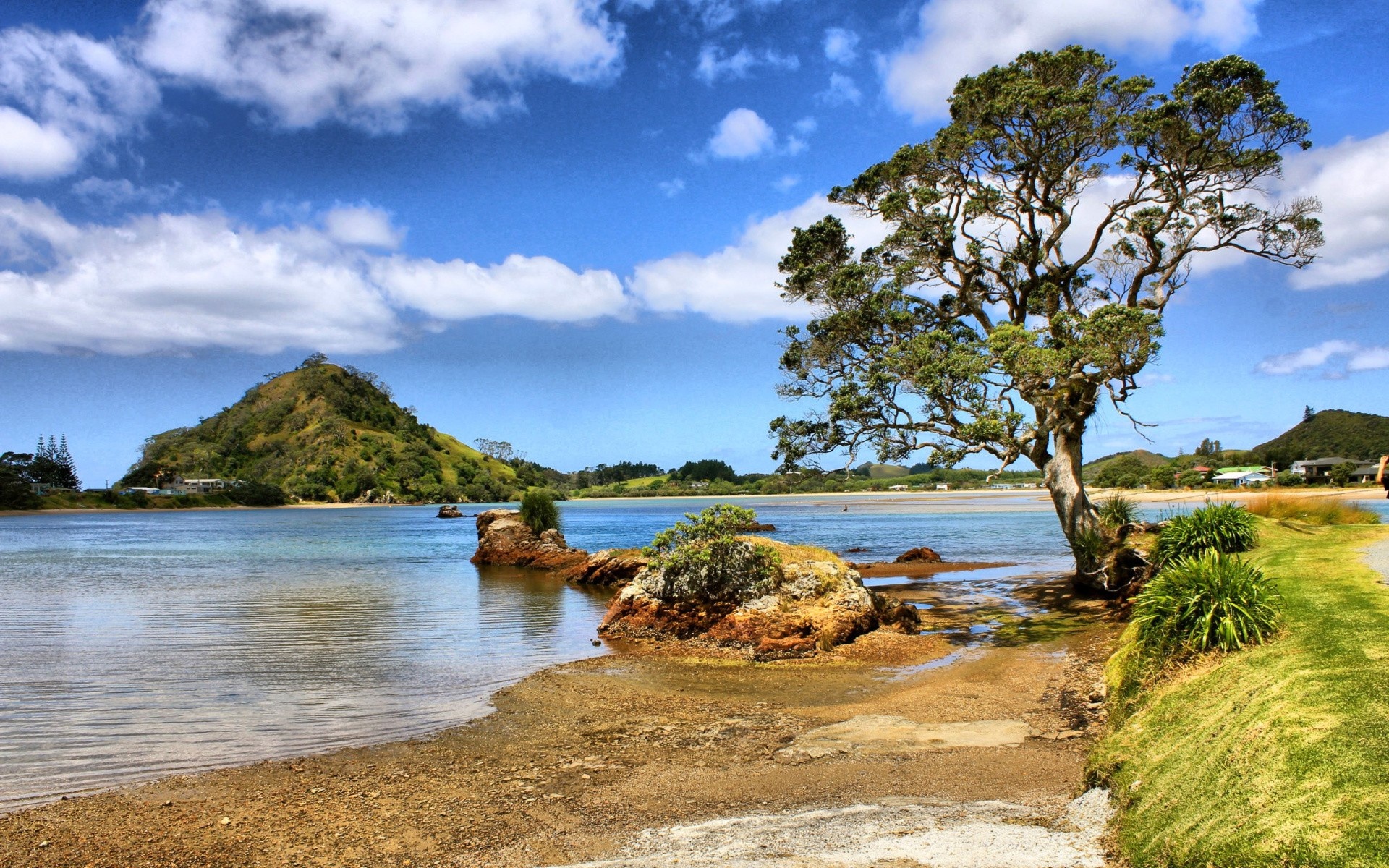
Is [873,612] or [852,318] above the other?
[852,318]

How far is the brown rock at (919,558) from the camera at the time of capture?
29.8 metres

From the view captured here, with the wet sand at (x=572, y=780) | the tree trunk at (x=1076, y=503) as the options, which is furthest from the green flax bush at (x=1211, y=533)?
the wet sand at (x=572, y=780)

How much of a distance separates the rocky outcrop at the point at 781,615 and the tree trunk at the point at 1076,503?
19.3 ft

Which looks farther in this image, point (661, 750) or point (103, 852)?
point (661, 750)

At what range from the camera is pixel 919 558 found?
3025 cm

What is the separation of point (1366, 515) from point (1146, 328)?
7422mm

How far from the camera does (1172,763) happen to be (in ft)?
19.3

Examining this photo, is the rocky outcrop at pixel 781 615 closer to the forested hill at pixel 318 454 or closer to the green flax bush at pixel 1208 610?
the green flax bush at pixel 1208 610

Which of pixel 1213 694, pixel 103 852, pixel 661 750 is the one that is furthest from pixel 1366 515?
pixel 103 852

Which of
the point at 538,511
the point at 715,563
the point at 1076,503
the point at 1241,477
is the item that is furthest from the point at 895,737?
the point at 1241,477

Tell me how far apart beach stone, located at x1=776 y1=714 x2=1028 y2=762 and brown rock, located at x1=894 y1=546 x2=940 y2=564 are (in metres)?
21.4

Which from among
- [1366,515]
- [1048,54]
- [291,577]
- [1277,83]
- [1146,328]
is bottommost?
[291,577]

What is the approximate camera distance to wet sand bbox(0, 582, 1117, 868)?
604cm

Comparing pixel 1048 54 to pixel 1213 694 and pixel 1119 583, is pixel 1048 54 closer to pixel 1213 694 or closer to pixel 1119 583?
pixel 1119 583
